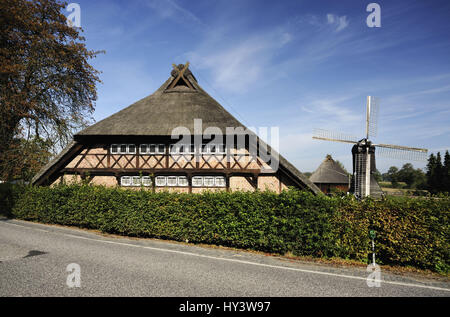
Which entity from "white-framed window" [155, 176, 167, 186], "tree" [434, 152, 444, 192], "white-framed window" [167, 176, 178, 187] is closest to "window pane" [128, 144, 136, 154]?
"white-framed window" [155, 176, 167, 186]

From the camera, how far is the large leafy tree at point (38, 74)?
16172 millimetres

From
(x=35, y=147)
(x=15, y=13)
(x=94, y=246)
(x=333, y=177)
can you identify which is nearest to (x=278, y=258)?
(x=94, y=246)

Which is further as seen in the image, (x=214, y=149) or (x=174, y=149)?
(x=174, y=149)

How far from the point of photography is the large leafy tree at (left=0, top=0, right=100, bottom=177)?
16172 millimetres

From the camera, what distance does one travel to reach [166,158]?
1545 centimetres

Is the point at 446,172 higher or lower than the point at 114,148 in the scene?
lower

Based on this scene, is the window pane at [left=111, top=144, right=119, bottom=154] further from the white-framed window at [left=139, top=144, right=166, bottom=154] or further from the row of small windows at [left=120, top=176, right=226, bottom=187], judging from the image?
the row of small windows at [left=120, top=176, right=226, bottom=187]

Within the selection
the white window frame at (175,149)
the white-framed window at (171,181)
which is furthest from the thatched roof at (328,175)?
the white window frame at (175,149)

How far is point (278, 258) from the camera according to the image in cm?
748

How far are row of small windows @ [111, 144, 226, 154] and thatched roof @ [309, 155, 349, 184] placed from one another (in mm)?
21934

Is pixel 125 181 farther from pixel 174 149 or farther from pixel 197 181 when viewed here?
pixel 197 181

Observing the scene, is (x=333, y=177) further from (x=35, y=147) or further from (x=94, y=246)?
(x=35, y=147)

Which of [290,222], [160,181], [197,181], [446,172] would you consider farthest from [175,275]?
[446,172]

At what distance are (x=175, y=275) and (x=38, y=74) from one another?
2049 centimetres
